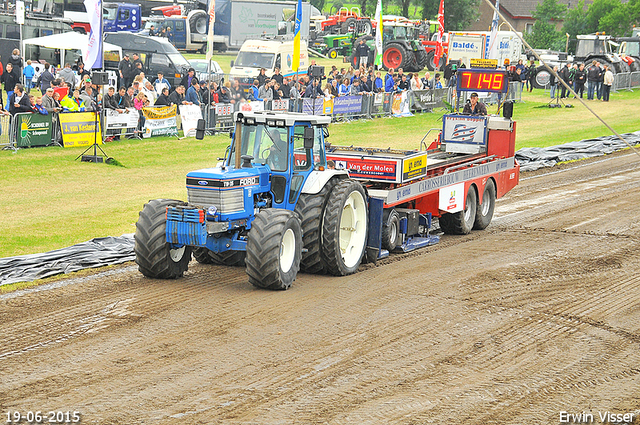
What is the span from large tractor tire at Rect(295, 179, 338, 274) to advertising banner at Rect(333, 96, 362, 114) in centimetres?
1893

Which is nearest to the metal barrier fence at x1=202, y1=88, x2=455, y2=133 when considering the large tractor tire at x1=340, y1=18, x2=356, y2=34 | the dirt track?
the dirt track

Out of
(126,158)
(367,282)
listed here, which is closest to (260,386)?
(367,282)

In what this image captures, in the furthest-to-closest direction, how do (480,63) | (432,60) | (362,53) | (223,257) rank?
(432,60) → (362,53) → (480,63) → (223,257)

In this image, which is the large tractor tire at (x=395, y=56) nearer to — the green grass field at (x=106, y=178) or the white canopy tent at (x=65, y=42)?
the green grass field at (x=106, y=178)

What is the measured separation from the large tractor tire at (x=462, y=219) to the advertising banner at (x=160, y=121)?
11.8 metres

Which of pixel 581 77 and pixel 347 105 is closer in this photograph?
pixel 347 105

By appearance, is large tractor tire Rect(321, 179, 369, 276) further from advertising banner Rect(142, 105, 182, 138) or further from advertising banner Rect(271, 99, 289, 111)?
advertising banner Rect(271, 99, 289, 111)

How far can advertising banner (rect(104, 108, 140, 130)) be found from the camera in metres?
22.6

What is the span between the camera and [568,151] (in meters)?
25.3

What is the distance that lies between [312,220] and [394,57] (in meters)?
39.3

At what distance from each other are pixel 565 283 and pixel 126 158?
42.6 ft

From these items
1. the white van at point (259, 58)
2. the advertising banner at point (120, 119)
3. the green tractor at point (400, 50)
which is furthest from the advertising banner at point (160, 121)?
the green tractor at point (400, 50)

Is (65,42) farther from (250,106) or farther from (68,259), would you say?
(68,259)

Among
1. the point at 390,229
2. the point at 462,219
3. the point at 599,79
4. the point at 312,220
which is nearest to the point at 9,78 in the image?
the point at 462,219
